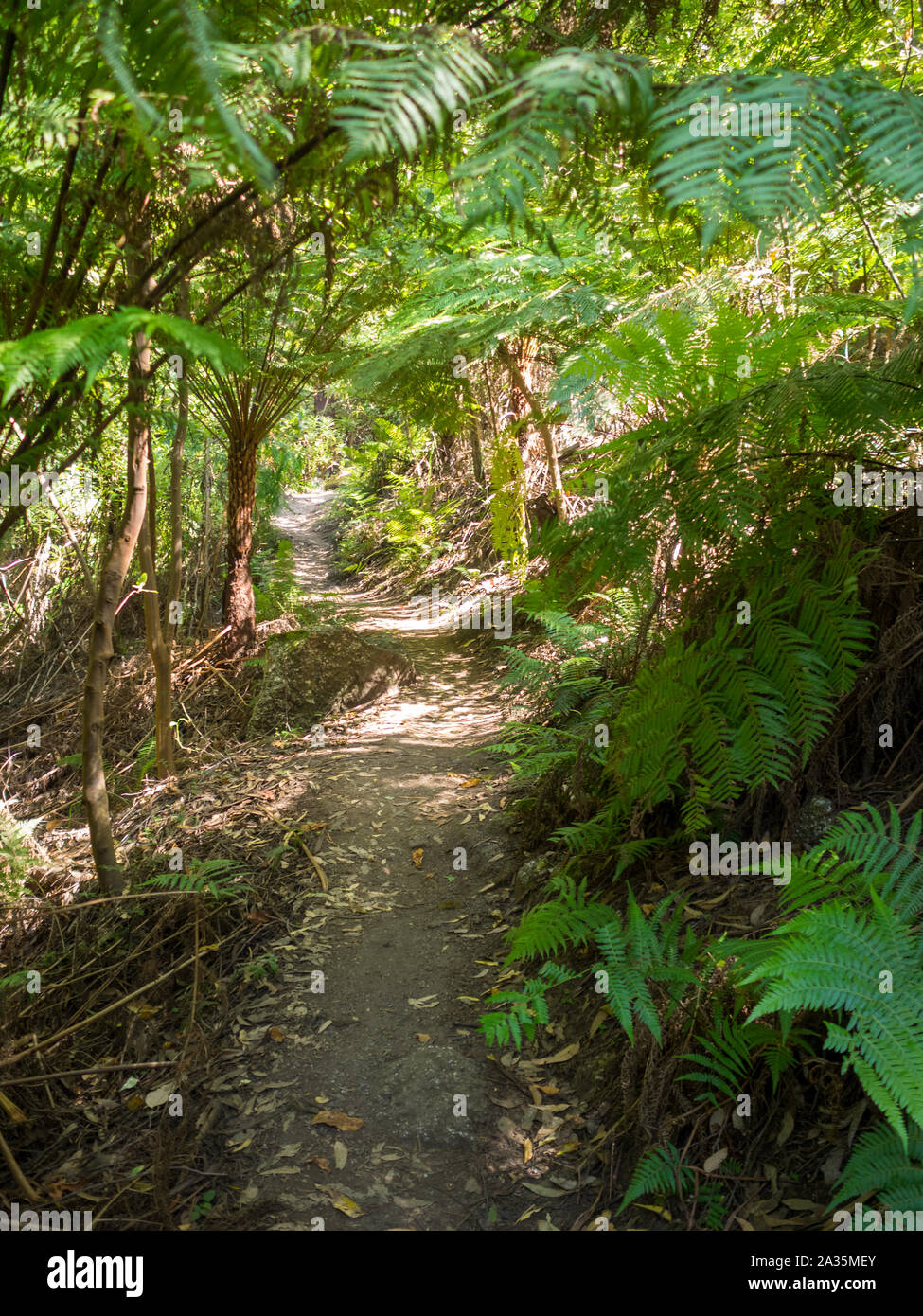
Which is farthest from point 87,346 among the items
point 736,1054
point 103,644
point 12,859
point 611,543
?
point 12,859

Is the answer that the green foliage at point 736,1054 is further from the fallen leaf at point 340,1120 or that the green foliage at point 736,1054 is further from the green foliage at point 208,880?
the green foliage at point 208,880

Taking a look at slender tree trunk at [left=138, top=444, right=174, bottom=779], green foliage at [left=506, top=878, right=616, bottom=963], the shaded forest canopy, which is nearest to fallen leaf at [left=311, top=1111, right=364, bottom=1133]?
the shaded forest canopy

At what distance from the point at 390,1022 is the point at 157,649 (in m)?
2.59

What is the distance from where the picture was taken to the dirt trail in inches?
87.0

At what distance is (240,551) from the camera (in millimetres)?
6195

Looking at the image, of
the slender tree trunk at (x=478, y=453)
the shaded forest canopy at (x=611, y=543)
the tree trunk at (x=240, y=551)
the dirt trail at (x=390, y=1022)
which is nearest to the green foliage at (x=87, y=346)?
the shaded forest canopy at (x=611, y=543)

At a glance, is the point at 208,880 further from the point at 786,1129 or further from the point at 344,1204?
the point at 786,1129

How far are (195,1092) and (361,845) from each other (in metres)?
1.49

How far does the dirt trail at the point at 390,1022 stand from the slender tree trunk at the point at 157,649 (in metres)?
0.77

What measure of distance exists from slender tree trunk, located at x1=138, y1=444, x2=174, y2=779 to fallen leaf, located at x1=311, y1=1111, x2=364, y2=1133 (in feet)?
9.00
